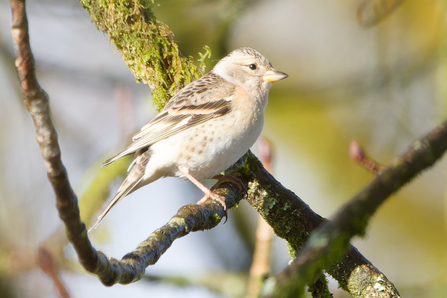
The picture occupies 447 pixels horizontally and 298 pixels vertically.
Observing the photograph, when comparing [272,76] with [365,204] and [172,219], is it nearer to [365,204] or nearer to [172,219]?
[172,219]

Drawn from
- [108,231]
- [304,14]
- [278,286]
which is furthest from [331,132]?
[278,286]

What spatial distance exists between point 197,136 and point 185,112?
0.35 meters

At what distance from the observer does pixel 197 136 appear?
4586 mm

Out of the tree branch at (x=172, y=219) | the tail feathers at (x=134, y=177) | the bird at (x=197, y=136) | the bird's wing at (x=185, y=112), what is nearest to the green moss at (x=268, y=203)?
the tree branch at (x=172, y=219)

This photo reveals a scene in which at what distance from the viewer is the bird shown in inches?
174

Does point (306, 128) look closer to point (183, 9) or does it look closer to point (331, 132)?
point (331, 132)

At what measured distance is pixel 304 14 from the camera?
9.64 meters

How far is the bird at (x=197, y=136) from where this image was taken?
4430 millimetres

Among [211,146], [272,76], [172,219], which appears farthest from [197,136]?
[172,219]

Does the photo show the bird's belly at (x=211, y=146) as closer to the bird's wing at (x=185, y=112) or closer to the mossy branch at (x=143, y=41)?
the bird's wing at (x=185, y=112)

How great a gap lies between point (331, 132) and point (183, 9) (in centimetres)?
442

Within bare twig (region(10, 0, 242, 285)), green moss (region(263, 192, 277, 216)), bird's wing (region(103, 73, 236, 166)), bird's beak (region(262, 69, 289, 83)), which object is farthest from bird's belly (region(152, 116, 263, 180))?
bare twig (region(10, 0, 242, 285))

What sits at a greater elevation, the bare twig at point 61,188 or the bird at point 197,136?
the bare twig at point 61,188

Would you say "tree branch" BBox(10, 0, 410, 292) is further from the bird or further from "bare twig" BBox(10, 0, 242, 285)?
the bird
